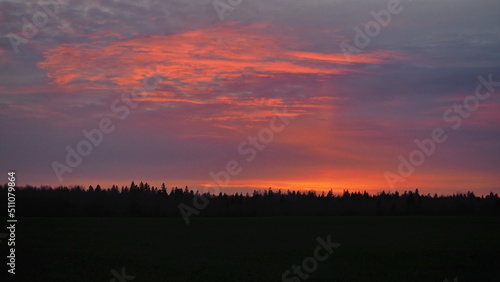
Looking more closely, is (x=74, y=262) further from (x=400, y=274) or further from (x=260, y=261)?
(x=400, y=274)

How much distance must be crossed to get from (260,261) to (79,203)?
469 feet

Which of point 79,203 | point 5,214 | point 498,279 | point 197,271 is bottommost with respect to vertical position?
point 498,279

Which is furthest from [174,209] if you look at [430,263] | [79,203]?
[430,263]

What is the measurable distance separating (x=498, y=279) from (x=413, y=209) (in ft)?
503

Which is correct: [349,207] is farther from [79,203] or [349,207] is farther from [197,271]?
[197,271]

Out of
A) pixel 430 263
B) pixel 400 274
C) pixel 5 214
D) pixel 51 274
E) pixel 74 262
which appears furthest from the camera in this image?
pixel 5 214

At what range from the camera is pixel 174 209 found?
594 ft

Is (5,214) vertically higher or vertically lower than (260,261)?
higher

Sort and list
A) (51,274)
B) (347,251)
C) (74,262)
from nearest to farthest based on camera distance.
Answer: (51,274)
(74,262)
(347,251)

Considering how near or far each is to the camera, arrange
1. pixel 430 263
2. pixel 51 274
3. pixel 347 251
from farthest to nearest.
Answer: pixel 347 251 → pixel 430 263 → pixel 51 274

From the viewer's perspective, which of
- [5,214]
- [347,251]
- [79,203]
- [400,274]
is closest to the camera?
[400,274]

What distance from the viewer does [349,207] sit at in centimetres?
18538

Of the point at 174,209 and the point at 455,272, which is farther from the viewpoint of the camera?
the point at 174,209

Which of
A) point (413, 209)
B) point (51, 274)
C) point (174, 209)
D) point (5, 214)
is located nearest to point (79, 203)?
point (174, 209)
